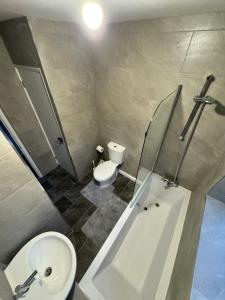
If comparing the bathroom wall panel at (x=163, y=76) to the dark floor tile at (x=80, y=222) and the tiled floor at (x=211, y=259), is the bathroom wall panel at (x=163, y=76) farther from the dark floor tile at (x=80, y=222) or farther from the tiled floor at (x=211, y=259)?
the dark floor tile at (x=80, y=222)

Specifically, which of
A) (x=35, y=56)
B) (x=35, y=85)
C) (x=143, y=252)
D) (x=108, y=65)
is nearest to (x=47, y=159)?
(x=35, y=85)

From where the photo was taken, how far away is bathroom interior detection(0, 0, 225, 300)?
3.20 ft

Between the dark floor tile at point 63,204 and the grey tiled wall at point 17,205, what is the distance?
2.28 feet

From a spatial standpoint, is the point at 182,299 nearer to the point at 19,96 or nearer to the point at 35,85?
the point at 35,85

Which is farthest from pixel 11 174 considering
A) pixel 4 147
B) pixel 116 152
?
pixel 116 152

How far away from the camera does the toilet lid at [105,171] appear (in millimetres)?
2126

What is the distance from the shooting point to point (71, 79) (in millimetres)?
1631

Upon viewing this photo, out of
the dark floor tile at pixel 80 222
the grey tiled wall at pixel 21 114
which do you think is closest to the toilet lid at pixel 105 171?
the dark floor tile at pixel 80 222

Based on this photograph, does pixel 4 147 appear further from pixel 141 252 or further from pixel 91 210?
pixel 141 252

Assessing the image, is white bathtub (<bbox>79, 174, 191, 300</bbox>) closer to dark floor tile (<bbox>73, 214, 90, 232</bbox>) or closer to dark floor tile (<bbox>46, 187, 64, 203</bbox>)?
dark floor tile (<bbox>73, 214, 90, 232</bbox>)

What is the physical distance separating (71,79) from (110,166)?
1359 mm

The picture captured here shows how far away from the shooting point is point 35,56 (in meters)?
1.32

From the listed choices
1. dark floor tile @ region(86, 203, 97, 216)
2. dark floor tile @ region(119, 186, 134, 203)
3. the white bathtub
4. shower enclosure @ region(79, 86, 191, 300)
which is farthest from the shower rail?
dark floor tile @ region(86, 203, 97, 216)

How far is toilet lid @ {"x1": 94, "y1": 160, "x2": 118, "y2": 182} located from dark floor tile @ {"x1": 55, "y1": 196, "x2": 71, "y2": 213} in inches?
23.4
